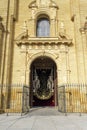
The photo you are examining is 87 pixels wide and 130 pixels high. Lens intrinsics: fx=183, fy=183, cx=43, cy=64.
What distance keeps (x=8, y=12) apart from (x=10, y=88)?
6047mm

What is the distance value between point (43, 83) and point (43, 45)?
3449mm

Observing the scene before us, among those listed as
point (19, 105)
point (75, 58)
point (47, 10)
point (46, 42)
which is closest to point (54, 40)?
point (46, 42)

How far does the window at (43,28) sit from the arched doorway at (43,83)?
207 centimetres

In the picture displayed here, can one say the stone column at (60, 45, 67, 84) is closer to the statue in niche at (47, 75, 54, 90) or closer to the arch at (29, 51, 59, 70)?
the arch at (29, 51, 59, 70)

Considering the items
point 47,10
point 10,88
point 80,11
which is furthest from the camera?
point 47,10

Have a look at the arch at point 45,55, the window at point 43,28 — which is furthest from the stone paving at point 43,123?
the window at point 43,28

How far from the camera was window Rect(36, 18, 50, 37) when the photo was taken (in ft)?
50.2

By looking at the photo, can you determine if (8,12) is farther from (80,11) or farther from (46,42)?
(80,11)

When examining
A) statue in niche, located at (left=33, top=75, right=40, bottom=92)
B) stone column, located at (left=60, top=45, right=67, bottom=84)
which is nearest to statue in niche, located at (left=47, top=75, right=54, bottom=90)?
statue in niche, located at (left=33, top=75, right=40, bottom=92)

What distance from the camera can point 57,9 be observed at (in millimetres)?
15602

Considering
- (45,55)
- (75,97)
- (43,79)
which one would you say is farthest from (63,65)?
(43,79)

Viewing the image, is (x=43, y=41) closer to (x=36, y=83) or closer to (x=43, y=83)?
(x=36, y=83)

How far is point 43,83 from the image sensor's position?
15594mm

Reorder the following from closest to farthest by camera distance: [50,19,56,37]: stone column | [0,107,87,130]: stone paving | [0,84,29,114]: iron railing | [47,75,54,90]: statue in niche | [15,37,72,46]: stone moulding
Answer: [0,107,87,130]: stone paving, [0,84,29,114]: iron railing, [15,37,72,46]: stone moulding, [50,19,56,37]: stone column, [47,75,54,90]: statue in niche
